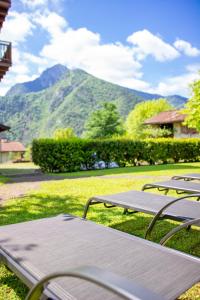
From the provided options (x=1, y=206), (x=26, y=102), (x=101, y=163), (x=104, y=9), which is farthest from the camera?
(x=26, y=102)

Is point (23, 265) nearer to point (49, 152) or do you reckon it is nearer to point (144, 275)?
point (144, 275)

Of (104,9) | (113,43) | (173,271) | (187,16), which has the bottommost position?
(173,271)

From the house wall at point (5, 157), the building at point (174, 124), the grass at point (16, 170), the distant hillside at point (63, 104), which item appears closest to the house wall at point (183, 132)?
the building at point (174, 124)

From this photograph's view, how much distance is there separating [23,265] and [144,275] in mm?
849

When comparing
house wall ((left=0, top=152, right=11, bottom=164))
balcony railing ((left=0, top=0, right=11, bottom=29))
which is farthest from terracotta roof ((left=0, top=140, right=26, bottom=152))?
balcony railing ((left=0, top=0, right=11, bottom=29))

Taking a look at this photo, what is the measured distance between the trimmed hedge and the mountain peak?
120629mm

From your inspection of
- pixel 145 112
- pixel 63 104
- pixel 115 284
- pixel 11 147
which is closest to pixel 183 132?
pixel 145 112

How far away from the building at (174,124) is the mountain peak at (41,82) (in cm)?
9957

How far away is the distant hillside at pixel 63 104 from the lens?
94.8 meters

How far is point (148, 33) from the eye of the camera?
72188 millimetres

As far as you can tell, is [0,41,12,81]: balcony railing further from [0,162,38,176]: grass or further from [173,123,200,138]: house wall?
[173,123,200,138]: house wall

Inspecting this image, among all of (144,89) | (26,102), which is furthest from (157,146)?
(144,89)

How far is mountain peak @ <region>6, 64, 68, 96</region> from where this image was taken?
143 metres

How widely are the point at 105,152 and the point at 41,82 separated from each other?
14796 cm
